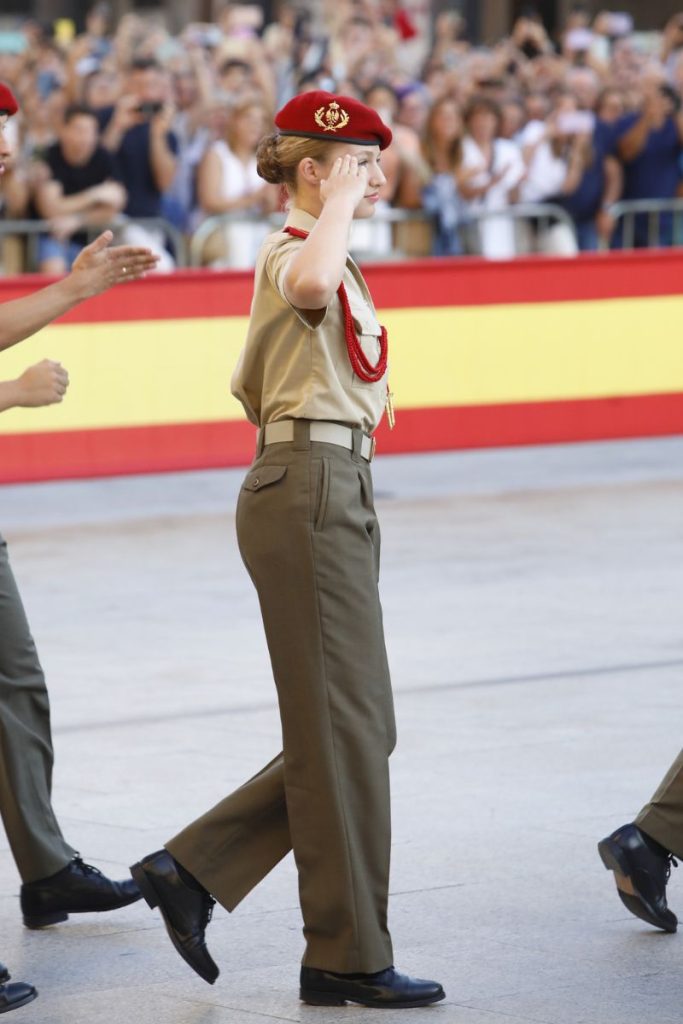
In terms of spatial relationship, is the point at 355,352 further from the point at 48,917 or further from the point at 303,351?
the point at 48,917

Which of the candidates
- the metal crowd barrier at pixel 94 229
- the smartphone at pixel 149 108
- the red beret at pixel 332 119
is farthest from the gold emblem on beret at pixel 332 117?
the smartphone at pixel 149 108

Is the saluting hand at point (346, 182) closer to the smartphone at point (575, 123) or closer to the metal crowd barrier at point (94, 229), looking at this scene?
the metal crowd barrier at point (94, 229)

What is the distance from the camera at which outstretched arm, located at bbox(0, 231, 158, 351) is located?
4.80 m

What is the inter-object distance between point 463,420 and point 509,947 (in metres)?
8.87

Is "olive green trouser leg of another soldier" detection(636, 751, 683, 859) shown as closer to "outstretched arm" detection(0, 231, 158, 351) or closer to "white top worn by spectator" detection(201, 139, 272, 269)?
"outstretched arm" detection(0, 231, 158, 351)

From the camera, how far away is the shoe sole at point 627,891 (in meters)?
4.87

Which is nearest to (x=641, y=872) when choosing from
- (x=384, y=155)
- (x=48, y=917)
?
(x=48, y=917)

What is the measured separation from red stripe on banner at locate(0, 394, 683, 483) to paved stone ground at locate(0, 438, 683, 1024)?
0.18 m

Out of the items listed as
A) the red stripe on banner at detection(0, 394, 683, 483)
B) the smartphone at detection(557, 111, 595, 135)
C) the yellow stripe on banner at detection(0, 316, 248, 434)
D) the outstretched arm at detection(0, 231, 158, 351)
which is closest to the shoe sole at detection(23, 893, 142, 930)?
the outstretched arm at detection(0, 231, 158, 351)

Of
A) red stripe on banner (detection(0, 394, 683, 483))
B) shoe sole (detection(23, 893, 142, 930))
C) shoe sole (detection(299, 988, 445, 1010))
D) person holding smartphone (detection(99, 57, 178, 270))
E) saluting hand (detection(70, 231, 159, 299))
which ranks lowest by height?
shoe sole (detection(23, 893, 142, 930))

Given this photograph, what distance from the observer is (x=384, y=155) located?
1372 centimetres

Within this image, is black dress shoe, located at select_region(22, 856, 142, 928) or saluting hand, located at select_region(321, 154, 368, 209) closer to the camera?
saluting hand, located at select_region(321, 154, 368, 209)

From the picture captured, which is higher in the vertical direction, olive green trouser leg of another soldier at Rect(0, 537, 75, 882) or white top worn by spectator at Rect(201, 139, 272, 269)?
white top worn by spectator at Rect(201, 139, 272, 269)

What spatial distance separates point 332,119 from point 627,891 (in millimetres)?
1974
